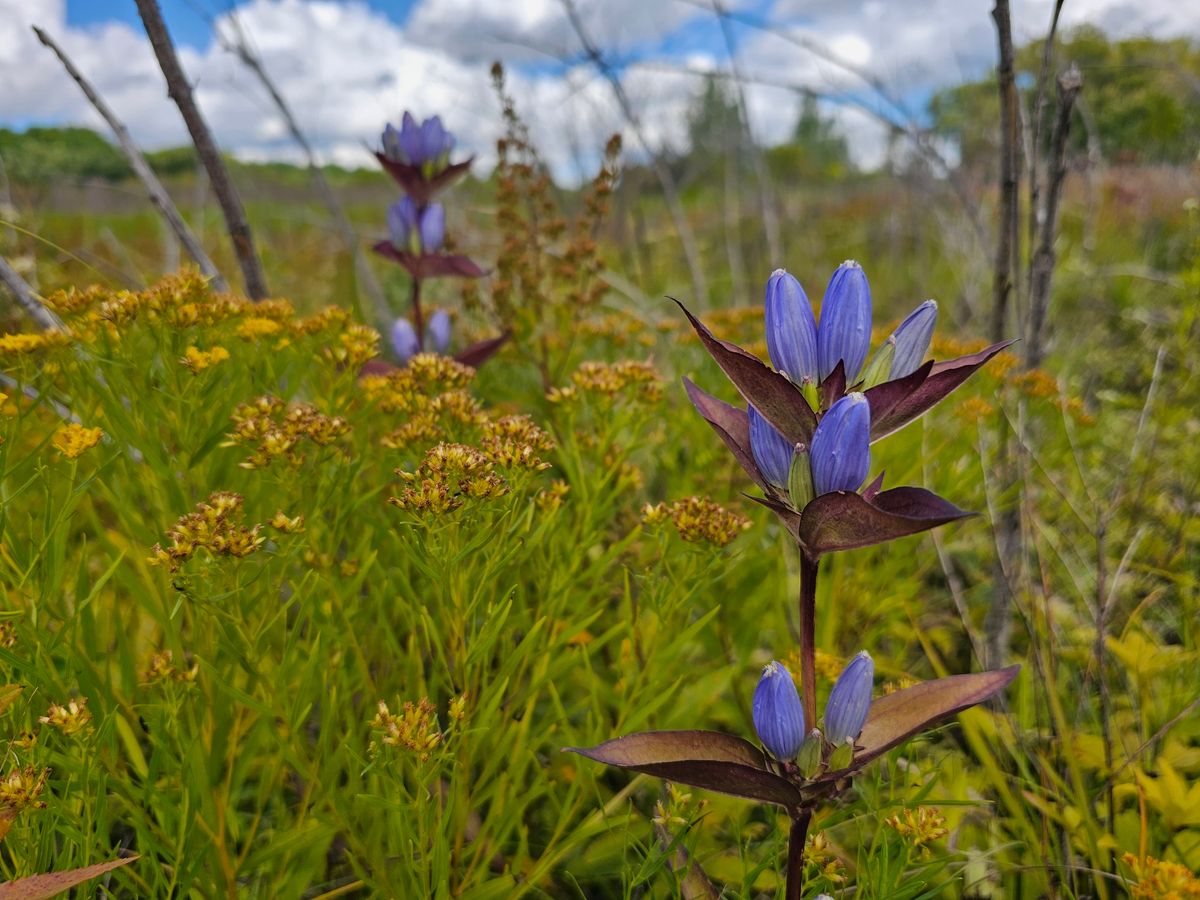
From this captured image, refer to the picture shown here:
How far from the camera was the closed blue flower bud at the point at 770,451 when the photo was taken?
831 mm

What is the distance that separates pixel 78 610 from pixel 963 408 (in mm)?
1872

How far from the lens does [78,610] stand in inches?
39.2

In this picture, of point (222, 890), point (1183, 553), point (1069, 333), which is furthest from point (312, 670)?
point (1069, 333)

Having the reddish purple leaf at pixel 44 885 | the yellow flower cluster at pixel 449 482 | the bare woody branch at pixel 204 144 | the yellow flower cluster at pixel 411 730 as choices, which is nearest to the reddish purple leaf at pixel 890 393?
the yellow flower cluster at pixel 449 482

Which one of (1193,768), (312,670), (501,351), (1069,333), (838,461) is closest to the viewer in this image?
(838,461)

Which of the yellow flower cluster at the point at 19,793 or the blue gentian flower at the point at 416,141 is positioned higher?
the blue gentian flower at the point at 416,141

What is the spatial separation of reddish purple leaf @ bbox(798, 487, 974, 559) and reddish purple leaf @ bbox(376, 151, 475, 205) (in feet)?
5.01

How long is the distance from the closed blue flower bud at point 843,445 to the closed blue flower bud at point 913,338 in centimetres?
12

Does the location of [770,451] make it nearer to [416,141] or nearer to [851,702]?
[851,702]

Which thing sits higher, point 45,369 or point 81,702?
point 45,369

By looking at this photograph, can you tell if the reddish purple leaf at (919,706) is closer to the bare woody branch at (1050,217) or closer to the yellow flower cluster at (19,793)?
the yellow flower cluster at (19,793)

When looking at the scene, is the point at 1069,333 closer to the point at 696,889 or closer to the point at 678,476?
the point at 678,476

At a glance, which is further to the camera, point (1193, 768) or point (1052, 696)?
point (1193, 768)

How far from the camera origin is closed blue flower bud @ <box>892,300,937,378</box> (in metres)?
0.84
